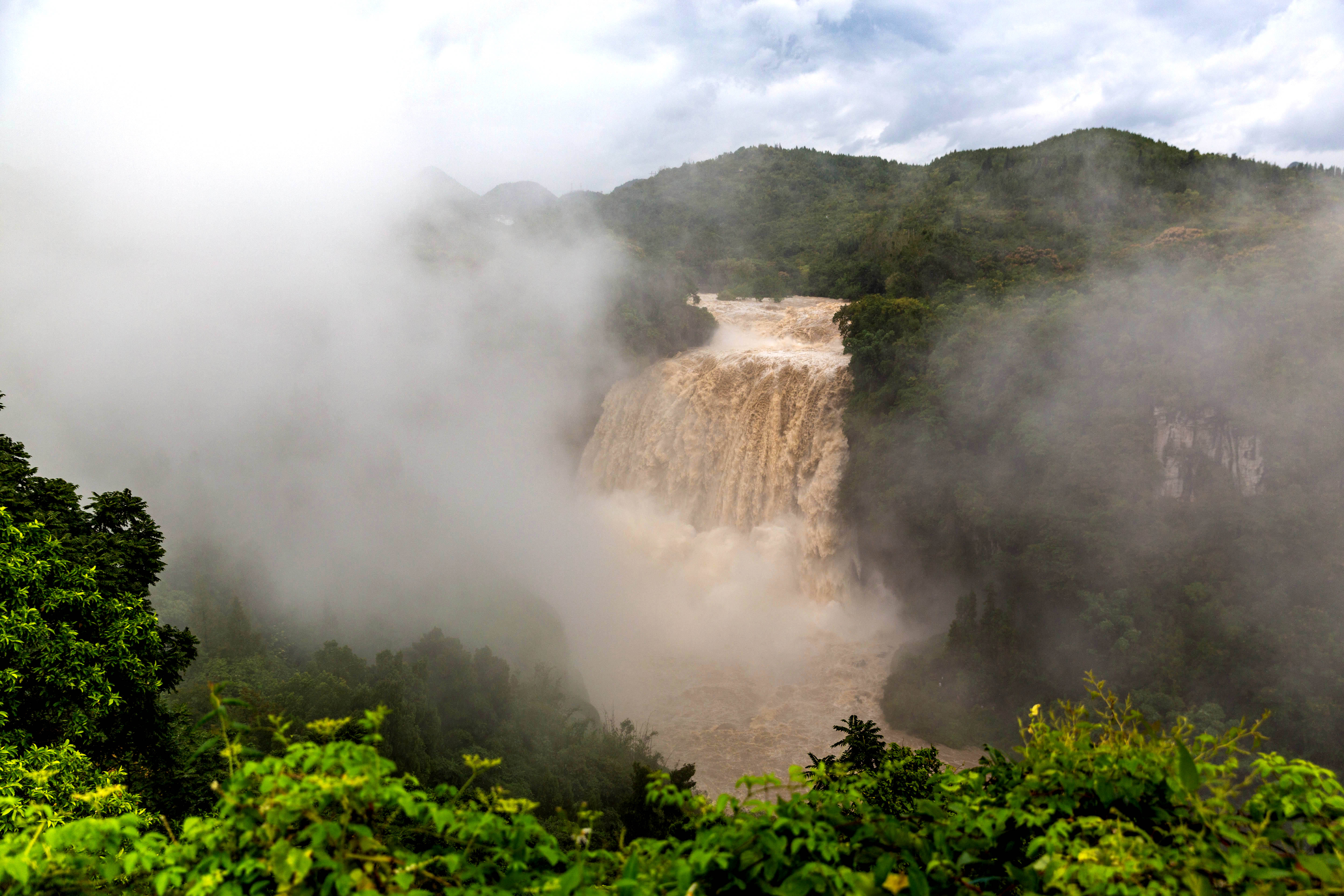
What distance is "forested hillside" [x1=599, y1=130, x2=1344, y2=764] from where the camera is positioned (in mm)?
11961

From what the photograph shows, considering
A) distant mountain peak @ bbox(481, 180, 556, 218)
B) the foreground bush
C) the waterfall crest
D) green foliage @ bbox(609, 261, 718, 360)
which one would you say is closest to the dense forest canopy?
the foreground bush

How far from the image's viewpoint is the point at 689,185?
71.0 m

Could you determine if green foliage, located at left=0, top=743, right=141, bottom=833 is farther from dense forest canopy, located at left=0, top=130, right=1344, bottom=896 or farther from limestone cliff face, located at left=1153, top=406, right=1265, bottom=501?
limestone cliff face, located at left=1153, top=406, right=1265, bottom=501

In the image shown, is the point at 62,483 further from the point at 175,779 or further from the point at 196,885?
the point at 196,885

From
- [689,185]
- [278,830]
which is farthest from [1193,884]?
[689,185]

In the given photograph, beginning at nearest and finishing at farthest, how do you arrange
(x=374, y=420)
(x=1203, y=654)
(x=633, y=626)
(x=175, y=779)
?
(x=175, y=779) → (x=1203, y=654) → (x=633, y=626) → (x=374, y=420)

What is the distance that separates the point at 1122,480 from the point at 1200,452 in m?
1.44

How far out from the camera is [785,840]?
2.23m

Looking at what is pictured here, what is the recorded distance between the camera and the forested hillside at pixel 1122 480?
471 inches

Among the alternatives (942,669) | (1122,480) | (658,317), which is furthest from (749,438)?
(658,317)

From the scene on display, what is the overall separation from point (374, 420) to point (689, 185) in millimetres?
44450

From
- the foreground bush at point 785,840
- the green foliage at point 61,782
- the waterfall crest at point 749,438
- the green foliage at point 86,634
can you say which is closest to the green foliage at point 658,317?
the waterfall crest at point 749,438

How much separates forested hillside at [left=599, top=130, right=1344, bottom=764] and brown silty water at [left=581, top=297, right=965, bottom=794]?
125 centimetres

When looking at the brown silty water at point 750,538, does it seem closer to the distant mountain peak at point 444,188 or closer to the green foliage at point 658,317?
the green foliage at point 658,317
